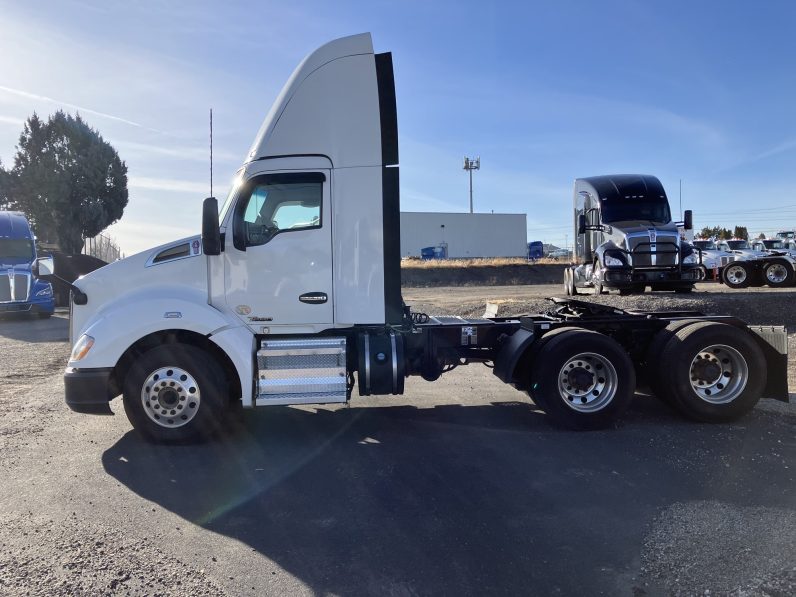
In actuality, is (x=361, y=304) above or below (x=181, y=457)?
above

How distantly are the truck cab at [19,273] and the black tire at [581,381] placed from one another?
57.3ft

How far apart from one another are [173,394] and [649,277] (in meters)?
12.2

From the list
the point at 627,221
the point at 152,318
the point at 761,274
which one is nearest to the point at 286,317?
the point at 152,318

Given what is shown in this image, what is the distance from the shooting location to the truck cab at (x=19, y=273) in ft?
60.5

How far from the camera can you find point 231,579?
10.7 feet

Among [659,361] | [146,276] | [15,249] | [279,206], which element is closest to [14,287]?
[15,249]

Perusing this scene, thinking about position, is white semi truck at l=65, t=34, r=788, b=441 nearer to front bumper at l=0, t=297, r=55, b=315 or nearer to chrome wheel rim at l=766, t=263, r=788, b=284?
front bumper at l=0, t=297, r=55, b=315

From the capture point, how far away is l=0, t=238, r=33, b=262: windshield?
62.4 feet

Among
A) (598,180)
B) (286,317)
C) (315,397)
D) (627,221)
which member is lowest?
(315,397)

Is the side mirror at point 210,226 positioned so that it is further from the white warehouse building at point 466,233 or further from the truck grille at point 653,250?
the white warehouse building at point 466,233

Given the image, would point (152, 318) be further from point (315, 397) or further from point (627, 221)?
point (627, 221)

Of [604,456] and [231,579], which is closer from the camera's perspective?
[231,579]

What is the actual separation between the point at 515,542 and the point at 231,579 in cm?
173

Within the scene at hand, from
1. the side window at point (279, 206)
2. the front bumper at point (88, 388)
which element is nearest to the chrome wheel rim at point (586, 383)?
the side window at point (279, 206)
